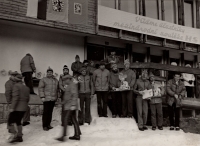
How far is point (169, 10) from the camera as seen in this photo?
17375 mm

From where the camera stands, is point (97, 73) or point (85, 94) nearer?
point (85, 94)

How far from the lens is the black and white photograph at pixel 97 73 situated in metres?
7.79

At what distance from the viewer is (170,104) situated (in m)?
9.61

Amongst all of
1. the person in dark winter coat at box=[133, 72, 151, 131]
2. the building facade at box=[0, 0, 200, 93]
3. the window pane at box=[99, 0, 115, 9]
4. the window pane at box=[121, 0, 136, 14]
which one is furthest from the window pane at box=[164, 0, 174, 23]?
the person in dark winter coat at box=[133, 72, 151, 131]

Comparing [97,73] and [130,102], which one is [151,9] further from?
[130,102]

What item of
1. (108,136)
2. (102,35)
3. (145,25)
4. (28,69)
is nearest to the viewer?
(108,136)

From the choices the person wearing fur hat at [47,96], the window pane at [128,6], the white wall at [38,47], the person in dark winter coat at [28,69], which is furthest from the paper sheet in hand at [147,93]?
the window pane at [128,6]

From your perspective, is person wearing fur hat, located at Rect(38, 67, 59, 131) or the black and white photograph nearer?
the black and white photograph

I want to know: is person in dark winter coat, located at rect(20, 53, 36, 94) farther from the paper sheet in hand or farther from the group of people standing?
the paper sheet in hand

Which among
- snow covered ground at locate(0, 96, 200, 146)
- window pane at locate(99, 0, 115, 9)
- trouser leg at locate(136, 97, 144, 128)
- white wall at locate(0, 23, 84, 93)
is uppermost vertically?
window pane at locate(99, 0, 115, 9)

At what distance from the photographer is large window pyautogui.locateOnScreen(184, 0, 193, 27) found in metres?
18.1

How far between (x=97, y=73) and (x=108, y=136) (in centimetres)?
222

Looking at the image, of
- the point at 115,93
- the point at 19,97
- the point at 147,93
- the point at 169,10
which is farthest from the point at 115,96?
the point at 169,10

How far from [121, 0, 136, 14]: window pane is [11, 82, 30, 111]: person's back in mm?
9262
